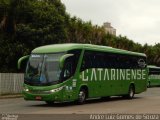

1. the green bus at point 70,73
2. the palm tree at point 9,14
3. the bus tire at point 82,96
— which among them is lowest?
the bus tire at point 82,96

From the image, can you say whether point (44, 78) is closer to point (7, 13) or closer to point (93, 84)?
point (93, 84)

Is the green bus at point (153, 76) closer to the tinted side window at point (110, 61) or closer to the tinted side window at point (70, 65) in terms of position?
the tinted side window at point (110, 61)

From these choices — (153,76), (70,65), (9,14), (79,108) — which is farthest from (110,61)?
(153,76)

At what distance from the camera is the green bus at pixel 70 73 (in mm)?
24789

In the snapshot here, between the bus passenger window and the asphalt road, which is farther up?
the bus passenger window

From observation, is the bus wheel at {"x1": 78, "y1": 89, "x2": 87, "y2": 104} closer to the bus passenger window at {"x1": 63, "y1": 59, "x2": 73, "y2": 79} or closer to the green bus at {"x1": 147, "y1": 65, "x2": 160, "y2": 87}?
the bus passenger window at {"x1": 63, "y1": 59, "x2": 73, "y2": 79}

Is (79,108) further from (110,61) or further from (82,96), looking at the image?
(110,61)

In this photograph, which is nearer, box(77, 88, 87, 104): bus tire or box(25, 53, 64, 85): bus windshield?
box(25, 53, 64, 85): bus windshield

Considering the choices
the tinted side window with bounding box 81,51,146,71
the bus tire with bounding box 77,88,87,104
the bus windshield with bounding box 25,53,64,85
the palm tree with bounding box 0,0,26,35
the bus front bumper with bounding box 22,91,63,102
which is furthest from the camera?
the palm tree with bounding box 0,0,26,35

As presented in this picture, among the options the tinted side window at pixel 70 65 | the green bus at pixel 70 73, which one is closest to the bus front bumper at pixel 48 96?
the green bus at pixel 70 73

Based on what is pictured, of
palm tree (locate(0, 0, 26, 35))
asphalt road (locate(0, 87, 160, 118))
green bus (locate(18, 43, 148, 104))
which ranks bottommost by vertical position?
asphalt road (locate(0, 87, 160, 118))

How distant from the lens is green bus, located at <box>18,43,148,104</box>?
81.3 ft

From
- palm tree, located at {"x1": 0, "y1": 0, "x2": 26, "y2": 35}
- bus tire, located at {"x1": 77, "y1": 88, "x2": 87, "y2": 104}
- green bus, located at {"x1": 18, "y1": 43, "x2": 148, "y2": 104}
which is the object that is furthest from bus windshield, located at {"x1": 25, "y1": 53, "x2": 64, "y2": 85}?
palm tree, located at {"x1": 0, "y1": 0, "x2": 26, "y2": 35}

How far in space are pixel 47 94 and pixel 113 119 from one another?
705 centimetres
